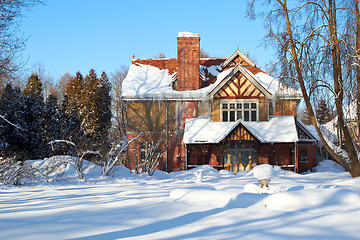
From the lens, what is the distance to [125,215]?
6582mm

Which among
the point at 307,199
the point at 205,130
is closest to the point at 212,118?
the point at 205,130

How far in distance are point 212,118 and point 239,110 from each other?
2030mm

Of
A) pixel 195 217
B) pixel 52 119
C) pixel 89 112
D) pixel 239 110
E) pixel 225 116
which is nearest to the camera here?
pixel 195 217

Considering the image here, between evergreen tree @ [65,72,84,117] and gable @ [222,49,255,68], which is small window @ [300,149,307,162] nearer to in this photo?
gable @ [222,49,255,68]

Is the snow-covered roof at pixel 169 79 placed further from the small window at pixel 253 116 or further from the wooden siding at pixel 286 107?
the small window at pixel 253 116

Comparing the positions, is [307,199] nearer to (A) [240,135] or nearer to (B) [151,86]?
(A) [240,135]

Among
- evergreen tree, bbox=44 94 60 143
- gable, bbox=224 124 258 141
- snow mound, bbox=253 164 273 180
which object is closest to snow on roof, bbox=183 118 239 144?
gable, bbox=224 124 258 141

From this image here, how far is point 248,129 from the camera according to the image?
2255cm

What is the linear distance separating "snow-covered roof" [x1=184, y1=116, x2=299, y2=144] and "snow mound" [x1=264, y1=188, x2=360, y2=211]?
15059 mm

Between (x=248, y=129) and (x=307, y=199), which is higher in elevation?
(x=248, y=129)

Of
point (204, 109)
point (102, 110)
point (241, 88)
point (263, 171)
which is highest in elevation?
point (241, 88)

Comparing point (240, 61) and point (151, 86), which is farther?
point (240, 61)

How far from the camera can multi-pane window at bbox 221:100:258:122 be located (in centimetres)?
2525

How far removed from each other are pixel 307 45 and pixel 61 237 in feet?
45.2
